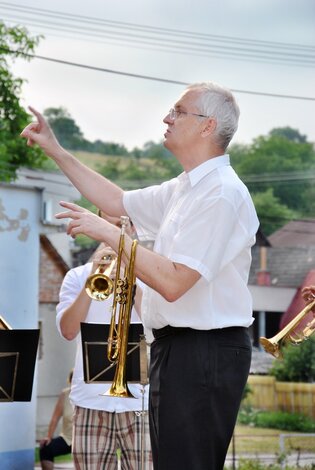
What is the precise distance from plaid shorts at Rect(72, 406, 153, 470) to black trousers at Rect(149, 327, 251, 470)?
155 cm

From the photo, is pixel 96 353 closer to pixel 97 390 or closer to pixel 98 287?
pixel 97 390

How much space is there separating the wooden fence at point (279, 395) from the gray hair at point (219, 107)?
25.9ft

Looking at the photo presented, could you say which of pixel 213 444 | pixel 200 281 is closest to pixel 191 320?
pixel 200 281

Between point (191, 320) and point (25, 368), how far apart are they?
5.26ft

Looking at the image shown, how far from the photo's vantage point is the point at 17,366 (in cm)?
459

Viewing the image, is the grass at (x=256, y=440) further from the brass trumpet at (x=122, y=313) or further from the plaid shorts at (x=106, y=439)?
the brass trumpet at (x=122, y=313)

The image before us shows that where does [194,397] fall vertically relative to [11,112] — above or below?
below

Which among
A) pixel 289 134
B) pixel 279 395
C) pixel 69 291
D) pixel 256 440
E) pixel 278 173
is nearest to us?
pixel 69 291

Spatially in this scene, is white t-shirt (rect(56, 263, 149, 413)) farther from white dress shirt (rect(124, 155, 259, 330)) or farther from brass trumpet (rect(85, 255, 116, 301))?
white dress shirt (rect(124, 155, 259, 330))

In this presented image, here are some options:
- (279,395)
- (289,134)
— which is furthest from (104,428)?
(289,134)

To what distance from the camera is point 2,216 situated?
309 inches

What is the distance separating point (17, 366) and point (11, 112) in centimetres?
495

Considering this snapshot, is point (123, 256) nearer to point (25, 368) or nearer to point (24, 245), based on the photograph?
point (25, 368)

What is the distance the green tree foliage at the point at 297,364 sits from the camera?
1071cm
